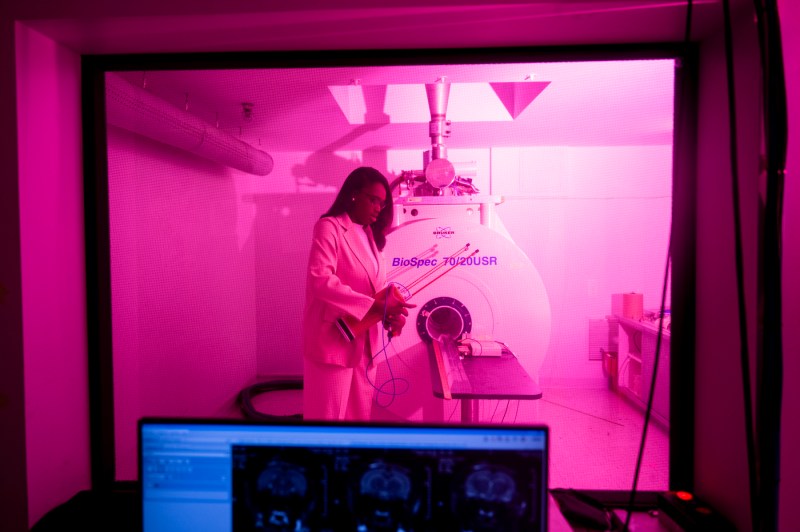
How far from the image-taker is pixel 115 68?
1046mm

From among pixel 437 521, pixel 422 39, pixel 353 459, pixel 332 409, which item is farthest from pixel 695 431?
pixel 332 409

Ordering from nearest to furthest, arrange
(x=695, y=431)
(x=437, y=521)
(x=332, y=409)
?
(x=437, y=521) < (x=695, y=431) < (x=332, y=409)

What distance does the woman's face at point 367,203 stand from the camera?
1933mm

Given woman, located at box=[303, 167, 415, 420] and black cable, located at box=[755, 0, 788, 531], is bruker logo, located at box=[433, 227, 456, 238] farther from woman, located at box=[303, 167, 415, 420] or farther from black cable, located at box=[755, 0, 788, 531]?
black cable, located at box=[755, 0, 788, 531]

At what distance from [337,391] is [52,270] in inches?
46.3

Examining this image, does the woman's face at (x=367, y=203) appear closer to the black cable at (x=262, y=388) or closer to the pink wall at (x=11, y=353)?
the pink wall at (x=11, y=353)

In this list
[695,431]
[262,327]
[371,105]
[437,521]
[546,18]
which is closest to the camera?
[437,521]

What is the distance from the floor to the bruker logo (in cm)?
87

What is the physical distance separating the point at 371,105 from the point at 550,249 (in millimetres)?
2093

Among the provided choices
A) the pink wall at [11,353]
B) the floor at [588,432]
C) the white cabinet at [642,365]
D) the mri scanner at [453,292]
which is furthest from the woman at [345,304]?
the white cabinet at [642,365]

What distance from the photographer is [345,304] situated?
68.8 inches

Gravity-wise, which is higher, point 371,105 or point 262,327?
point 371,105

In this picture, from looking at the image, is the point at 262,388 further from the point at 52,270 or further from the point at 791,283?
the point at 791,283

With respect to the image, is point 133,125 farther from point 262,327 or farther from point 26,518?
point 262,327
